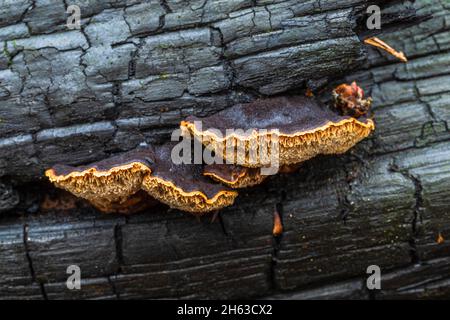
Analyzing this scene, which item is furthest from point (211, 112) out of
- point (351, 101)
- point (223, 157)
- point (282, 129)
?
point (351, 101)

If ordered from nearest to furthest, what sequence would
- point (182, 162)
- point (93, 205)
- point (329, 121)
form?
point (329, 121), point (182, 162), point (93, 205)

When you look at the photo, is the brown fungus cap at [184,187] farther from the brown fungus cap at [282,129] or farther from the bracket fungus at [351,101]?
the bracket fungus at [351,101]

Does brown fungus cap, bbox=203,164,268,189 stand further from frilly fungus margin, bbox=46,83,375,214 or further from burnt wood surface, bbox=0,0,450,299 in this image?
burnt wood surface, bbox=0,0,450,299

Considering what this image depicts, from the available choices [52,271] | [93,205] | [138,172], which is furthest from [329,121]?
[52,271]

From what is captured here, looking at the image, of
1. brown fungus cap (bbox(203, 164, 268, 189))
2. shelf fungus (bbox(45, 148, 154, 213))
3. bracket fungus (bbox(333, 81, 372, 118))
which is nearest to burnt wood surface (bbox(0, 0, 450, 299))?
bracket fungus (bbox(333, 81, 372, 118))

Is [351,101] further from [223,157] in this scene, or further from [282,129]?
[223,157]

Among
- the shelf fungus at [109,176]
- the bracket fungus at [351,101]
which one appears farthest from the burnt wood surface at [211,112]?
the shelf fungus at [109,176]

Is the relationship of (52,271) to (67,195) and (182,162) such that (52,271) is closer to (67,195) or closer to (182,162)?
(67,195)
